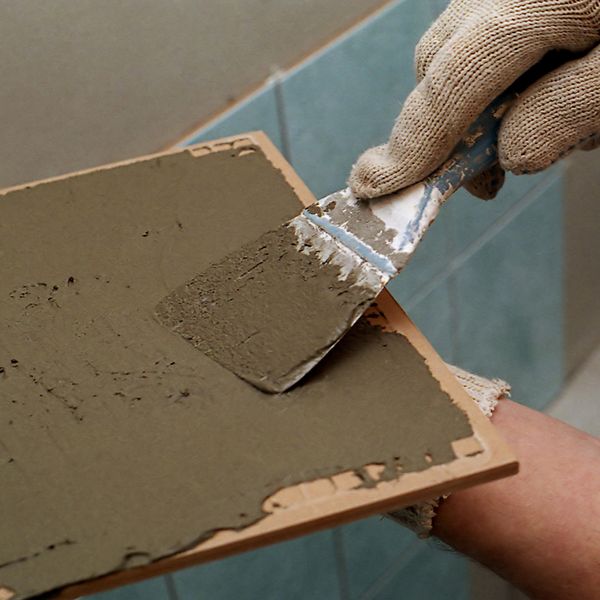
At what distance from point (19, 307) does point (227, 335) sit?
0.49 ft

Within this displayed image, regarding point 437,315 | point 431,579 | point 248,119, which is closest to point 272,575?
point 431,579

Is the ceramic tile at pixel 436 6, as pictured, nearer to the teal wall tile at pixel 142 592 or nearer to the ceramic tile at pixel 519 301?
the ceramic tile at pixel 519 301

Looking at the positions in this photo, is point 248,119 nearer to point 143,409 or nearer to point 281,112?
point 281,112

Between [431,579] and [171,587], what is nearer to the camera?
[171,587]

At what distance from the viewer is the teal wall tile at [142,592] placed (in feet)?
3.05

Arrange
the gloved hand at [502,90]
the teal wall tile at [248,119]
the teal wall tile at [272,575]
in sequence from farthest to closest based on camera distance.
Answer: the teal wall tile at [272,575] < the teal wall tile at [248,119] < the gloved hand at [502,90]

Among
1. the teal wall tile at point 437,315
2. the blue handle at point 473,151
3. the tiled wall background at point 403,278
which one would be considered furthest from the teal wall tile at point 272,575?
the blue handle at point 473,151

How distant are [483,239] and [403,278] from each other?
0.20 metres

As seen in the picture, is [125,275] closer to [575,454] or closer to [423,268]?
[575,454]

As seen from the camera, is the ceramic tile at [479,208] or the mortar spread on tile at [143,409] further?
the ceramic tile at [479,208]

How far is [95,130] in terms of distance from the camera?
83 centimetres

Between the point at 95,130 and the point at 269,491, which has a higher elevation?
the point at 95,130

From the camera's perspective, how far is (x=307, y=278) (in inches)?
23.9

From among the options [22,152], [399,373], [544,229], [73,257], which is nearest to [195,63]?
[22,152]
